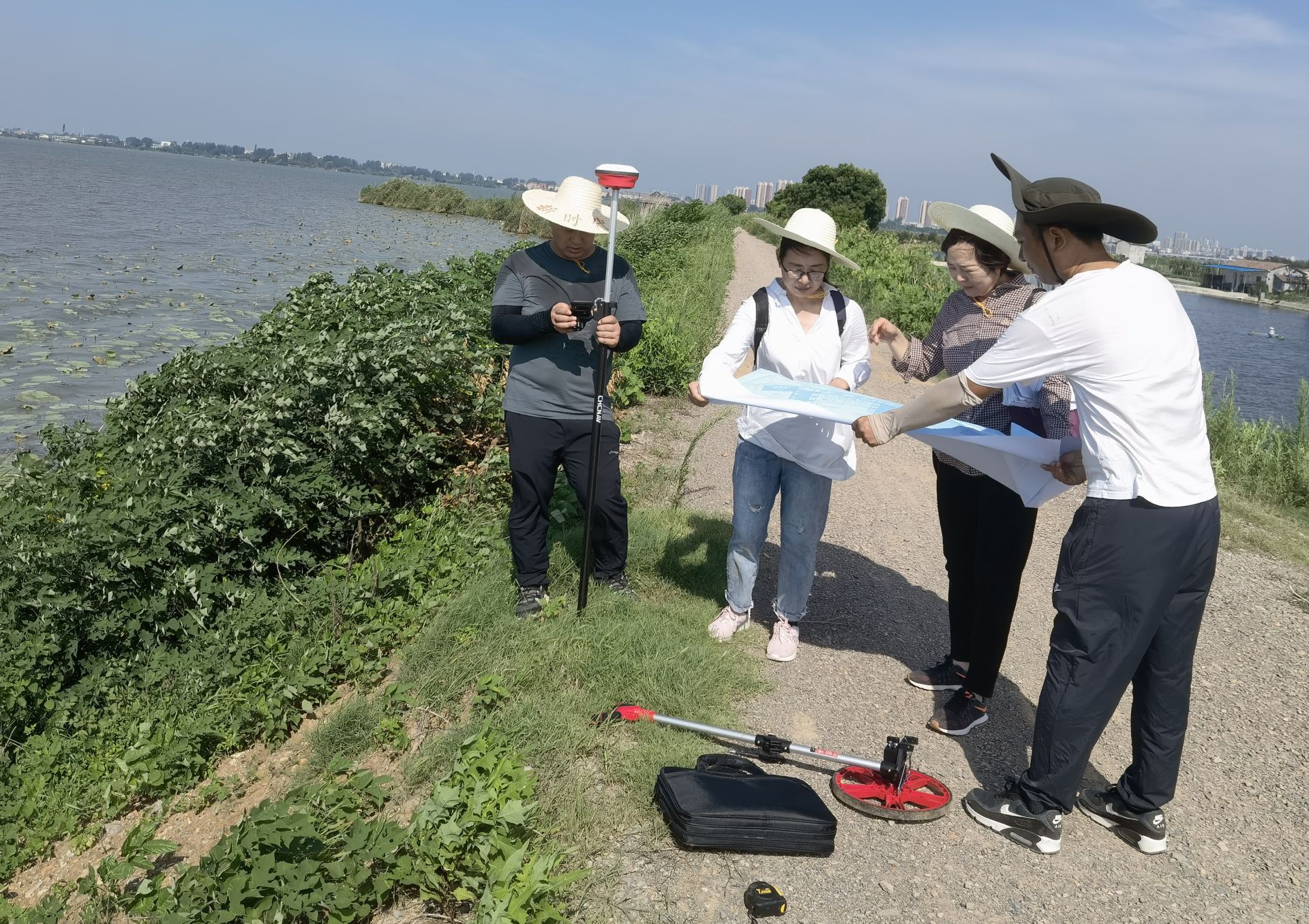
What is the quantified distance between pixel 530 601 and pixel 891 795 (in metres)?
2.05

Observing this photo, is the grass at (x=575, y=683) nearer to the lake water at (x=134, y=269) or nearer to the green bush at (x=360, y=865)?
the green bush at (x=360, y=865)

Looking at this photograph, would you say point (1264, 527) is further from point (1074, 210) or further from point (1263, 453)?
point (1074, 210)

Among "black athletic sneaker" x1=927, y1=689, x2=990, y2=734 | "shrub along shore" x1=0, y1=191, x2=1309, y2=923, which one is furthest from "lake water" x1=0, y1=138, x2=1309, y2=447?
"black athletic sneaker" x1=927, y1=689, x2=990, y2=734

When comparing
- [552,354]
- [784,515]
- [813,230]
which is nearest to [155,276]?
[552,354]

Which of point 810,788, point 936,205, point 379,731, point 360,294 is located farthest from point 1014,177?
point 360,294

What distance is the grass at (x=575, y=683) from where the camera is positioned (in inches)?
144

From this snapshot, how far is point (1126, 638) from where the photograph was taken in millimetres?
3264

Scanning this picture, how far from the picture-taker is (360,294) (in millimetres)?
7758

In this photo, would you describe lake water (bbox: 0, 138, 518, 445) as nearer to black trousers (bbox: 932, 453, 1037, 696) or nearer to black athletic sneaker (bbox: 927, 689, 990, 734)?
black trousers (bbox: 932, 453, 1037, 696)

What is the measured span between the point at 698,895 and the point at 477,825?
2.54ft

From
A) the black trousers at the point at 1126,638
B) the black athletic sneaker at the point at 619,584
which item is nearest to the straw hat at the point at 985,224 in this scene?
the black trousers at the point at 1126,638

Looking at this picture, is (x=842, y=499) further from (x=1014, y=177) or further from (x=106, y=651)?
(x=106, y=651)

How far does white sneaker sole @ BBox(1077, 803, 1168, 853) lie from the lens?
3.58 meters

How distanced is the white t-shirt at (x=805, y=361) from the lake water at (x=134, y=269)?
535 centimetres
